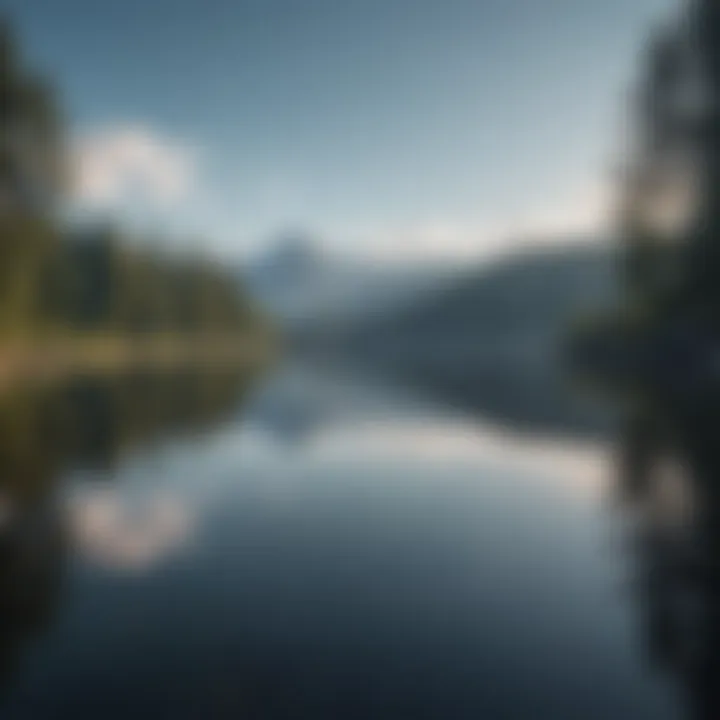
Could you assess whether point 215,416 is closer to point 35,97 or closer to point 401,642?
point 401,642

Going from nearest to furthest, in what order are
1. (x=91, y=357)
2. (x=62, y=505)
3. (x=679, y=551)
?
(x=679, y=551)
(x=62, y=505)
(x=91, y=357)

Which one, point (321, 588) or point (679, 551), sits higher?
point (679, 551)

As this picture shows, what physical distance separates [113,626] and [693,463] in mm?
15713

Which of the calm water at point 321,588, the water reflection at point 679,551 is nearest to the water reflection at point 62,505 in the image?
the calm water at point 321,588

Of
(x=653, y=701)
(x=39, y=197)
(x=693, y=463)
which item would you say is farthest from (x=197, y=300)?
(x=653, y=701)

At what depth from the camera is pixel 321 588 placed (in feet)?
36.7

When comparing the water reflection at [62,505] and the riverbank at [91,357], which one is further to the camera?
the riverbank at [91,357]

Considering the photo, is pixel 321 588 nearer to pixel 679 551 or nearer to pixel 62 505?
pixel 679 551

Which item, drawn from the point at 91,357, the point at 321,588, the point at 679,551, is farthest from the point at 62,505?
the point at 91,357

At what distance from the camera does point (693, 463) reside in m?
19.6

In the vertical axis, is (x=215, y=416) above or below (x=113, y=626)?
above

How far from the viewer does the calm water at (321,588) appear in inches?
311

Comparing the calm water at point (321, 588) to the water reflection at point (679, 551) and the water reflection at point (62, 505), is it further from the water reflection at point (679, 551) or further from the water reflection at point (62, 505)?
the water reflection at point (679, 551)

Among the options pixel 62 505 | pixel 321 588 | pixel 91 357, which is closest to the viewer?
pixel 321 588
